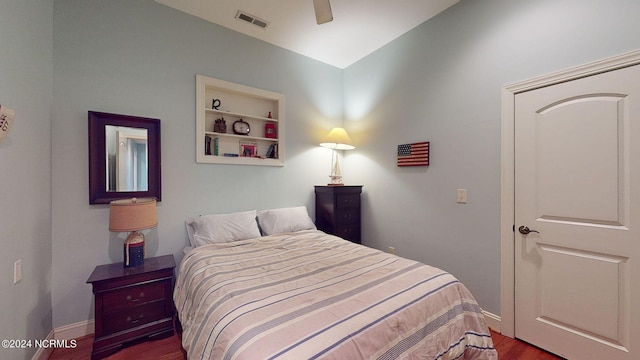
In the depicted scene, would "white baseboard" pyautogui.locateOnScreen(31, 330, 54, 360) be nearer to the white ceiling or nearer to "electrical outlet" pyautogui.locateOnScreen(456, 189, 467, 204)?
the white ceiling

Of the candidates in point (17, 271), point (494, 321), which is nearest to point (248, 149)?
point (17, 271)

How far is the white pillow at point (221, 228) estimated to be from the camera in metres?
2.35

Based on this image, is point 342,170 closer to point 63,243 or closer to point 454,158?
point 454,158

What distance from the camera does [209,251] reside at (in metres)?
2.07

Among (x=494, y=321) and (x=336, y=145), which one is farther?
(x=336, y=145)

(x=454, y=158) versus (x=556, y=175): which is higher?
(x=454, y=158)

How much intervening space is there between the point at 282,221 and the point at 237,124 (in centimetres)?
124

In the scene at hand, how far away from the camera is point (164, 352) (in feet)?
5.98

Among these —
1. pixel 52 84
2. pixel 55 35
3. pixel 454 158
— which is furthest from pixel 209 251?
pixel 454 158

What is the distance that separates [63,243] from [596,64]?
409 centimetres


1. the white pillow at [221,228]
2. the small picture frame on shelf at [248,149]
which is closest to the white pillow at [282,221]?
the white pillow at [221,228]

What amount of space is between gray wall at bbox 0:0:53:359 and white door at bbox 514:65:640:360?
334 cm

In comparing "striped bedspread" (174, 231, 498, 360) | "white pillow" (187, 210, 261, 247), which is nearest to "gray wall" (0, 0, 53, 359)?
"striped bedspread" (174, 231, 498, 360)

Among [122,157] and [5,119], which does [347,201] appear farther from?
[5,119]
